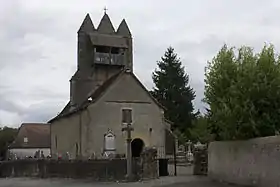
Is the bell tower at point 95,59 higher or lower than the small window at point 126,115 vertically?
higher

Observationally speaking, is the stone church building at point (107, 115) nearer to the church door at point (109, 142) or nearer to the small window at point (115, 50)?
the church door at point (109, 142)

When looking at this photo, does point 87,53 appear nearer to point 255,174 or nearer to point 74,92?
point 74,92

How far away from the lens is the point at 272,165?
1967cm

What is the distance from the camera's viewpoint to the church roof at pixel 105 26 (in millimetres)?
61281

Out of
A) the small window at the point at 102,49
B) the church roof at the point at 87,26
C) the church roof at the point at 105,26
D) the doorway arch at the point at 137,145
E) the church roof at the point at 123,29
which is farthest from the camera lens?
the church roof at the point at 123,29

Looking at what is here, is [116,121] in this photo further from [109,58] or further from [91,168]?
[91,168]

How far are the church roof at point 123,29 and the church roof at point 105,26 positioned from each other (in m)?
0.92

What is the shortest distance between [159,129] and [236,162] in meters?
28.1

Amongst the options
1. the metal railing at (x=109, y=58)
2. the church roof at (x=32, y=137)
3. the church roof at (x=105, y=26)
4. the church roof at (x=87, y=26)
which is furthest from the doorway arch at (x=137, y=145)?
the church roof at (x=32, y=137)

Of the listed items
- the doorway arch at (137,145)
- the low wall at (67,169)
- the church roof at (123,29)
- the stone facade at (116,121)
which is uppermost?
the church roof at (123,29)

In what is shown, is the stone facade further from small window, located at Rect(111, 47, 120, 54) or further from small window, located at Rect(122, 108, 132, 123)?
small window, located at Rect(111, 47, 120, 54)

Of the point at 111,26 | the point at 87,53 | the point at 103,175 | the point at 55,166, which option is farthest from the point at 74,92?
the point at 103,175

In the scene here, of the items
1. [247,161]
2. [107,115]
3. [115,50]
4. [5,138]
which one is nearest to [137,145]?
[107,115]

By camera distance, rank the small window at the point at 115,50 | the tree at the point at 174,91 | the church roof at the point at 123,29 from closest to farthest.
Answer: the small window at the point at 115,50, the church roof at the point at 123,29, the tree at the point at 174,91
